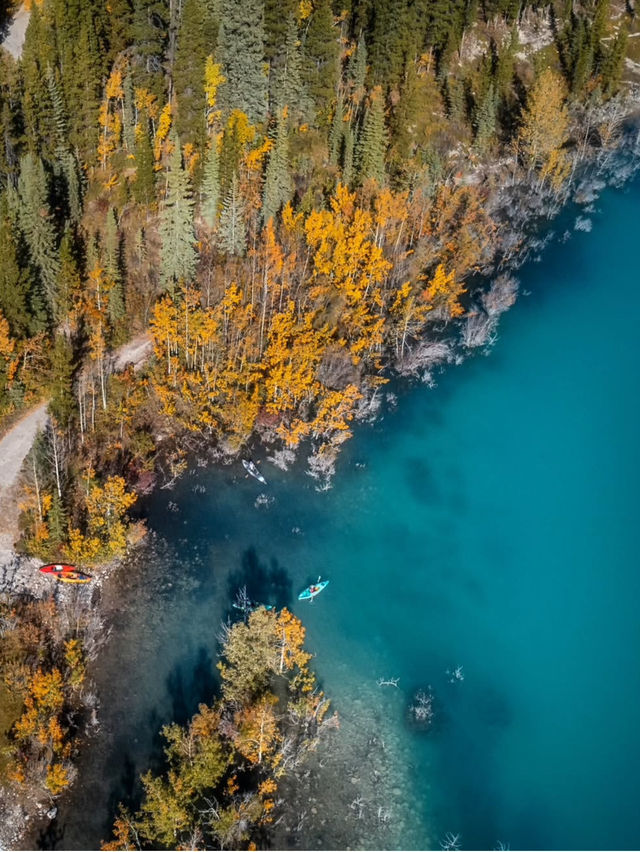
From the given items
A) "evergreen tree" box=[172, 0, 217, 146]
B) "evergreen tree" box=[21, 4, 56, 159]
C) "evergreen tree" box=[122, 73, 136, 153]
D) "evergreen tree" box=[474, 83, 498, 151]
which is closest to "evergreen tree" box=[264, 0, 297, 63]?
"evergreen tree" box=[172, 0, 217, 146]

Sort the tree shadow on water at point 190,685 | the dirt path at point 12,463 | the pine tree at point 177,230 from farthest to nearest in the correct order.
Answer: the pine tree at point 177,230 < the dirt path at point 12,463 < the tree shadow on water at point 190,685

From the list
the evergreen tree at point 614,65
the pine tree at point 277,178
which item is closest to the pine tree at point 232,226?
the pine tree at point 277,178

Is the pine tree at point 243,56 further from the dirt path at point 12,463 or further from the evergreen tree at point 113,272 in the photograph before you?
the dirt path at point 12,463

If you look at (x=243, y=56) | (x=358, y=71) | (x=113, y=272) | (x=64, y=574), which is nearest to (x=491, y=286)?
(x=358, y=71)

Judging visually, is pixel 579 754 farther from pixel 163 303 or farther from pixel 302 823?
pixel 163 303

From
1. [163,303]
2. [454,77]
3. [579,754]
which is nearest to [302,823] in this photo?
[579,754]

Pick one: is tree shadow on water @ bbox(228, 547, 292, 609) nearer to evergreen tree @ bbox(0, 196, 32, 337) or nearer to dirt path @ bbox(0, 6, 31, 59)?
evergreen tree @ bbox(0, 196, 32, 337)
